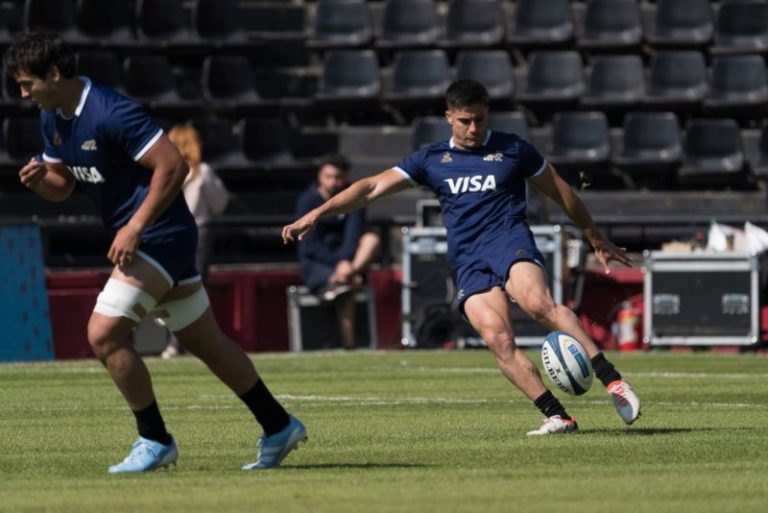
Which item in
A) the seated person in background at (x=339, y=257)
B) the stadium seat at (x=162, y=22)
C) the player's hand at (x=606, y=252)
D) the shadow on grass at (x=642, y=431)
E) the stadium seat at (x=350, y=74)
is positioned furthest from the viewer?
the stadium seat at (x=350, y=74)

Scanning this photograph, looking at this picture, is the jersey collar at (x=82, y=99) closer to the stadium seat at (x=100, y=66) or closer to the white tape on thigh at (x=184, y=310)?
the white tape on thigh at (x=184, y=310)

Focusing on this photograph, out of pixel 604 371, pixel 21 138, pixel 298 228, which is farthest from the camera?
pixel 21 138

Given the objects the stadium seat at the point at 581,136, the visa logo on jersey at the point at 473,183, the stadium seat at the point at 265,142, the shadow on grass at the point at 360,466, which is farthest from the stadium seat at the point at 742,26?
the shadow on grass at the point at 360,466

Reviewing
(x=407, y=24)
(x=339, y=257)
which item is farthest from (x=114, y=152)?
(x=407, y=24)

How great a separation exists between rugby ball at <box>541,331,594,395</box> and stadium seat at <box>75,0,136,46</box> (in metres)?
14.5

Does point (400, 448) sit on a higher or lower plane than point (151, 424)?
lower

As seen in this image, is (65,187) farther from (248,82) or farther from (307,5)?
(307,5)

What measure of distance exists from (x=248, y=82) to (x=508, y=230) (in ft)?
44.9

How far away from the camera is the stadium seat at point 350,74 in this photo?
2447 centimetres

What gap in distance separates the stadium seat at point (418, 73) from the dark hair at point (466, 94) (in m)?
13.8

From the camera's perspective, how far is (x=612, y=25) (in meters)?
25.4

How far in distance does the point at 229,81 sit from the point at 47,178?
50.8ft

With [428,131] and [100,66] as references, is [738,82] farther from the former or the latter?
[100,66]

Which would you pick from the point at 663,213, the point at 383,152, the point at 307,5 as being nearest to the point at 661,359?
the point at 663,213
